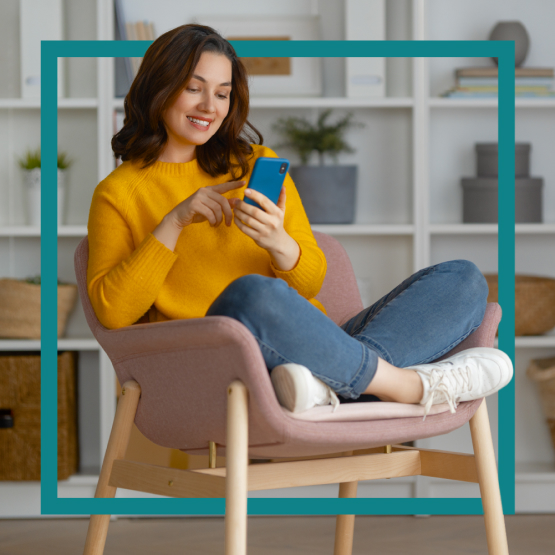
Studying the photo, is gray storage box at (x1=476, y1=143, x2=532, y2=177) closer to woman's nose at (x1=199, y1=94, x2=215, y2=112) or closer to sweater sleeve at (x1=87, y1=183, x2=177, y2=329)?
woman's nose at (x1=199, y1=94, x2=215, y2=112)

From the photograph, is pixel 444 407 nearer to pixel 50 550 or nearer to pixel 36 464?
pixel 50 550

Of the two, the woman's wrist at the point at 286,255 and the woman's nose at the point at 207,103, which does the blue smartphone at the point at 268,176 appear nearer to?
the woman's wrist at the point at 286,255

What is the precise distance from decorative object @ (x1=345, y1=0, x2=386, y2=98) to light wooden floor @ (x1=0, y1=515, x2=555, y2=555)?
1.19 meters

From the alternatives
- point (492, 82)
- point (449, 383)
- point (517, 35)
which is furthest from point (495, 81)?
point (449, 383)

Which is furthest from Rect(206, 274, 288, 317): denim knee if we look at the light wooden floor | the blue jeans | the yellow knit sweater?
the light wooden floor

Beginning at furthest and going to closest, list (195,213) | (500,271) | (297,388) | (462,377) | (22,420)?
(22,420) → (500,271) → (195,213) → (462,377) → (297,388)

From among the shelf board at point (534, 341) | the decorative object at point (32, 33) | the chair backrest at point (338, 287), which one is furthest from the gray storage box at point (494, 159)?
the decorative object at point (32, 33)

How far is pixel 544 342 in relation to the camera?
204 centimetres

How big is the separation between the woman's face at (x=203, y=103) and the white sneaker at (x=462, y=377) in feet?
1.86

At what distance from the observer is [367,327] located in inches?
43.9

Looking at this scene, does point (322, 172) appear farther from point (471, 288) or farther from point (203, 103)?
point (471, 288)

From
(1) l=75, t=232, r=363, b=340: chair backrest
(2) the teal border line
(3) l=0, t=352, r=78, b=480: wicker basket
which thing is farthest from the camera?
(3) l=0, t=352, r=78, b=480: wicker basket

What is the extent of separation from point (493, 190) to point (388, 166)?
311 millimetres

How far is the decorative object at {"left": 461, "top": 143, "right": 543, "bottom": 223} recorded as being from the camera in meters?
2.09
